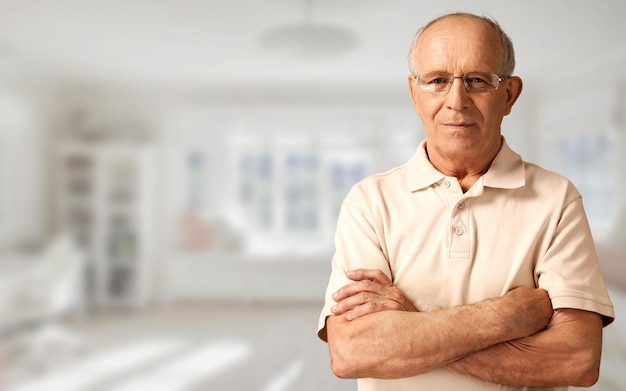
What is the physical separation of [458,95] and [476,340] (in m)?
0.46

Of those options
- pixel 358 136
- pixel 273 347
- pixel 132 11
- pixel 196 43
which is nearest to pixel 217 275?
A: pixel 273 347

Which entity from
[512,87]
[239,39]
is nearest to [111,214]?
[239,39]

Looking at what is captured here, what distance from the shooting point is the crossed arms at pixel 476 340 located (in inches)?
34.0

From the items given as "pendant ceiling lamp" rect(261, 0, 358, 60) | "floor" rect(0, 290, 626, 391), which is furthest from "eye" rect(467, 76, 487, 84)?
"floor" rect(0, 290, 626, 391)

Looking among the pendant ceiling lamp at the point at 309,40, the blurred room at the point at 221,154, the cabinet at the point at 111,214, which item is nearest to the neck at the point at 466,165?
the blurred room at the point at 221,154

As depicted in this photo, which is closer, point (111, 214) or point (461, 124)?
point (461, 124)

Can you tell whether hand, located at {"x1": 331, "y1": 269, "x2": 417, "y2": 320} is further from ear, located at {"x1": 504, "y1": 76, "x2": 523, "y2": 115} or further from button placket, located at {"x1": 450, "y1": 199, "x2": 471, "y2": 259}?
ear, located at {"x1": 504, "y1": 76, "x2": 523, "y2": 115}

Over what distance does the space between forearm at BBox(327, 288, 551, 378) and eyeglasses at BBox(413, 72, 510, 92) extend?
1.34 ft

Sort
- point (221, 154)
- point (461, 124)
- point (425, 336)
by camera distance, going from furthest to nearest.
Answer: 1. point (221, 154)
2. point (461, 124)
3. point (425, 336)

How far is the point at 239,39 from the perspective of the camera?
162 centimetres

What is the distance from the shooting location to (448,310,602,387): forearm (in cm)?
88

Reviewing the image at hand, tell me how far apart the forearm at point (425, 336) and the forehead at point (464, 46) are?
1.48ft

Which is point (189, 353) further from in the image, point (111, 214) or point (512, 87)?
point (512, 87)

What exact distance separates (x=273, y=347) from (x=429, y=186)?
90cm
